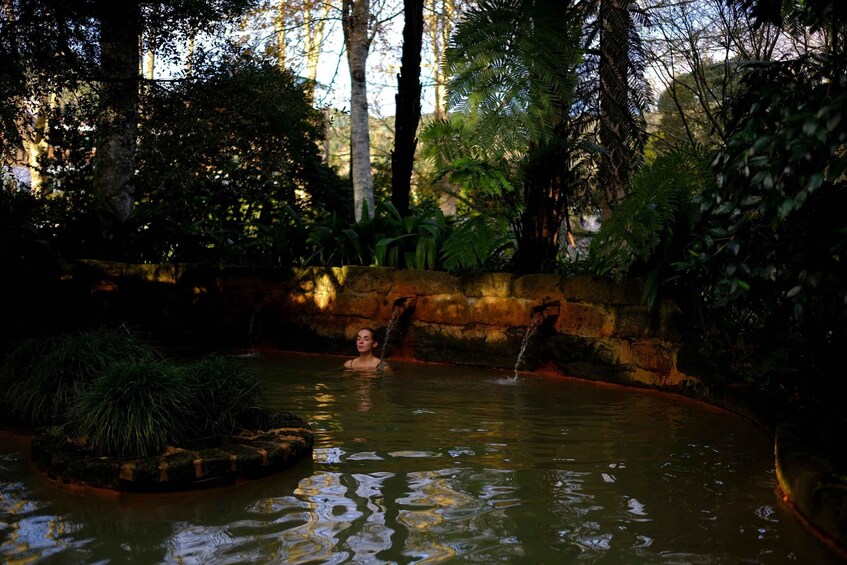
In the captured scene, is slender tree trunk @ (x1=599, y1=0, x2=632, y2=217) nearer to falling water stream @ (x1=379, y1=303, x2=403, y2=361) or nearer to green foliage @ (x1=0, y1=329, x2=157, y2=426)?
falling water stream @ (x1=379, y1=303, x2=403, y2=361)

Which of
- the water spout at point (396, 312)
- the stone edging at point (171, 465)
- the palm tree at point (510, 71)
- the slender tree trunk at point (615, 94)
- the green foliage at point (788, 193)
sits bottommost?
the stone edging at point (171, 465)

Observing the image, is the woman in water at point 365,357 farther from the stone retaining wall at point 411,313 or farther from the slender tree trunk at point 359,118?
the slender tree trunk at point 359,118

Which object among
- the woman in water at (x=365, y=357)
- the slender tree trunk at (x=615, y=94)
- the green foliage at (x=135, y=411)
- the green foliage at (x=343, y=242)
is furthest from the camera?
the green foliage at (x=343, y=242)

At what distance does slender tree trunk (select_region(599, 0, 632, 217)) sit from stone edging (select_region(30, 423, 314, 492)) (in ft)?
18.3

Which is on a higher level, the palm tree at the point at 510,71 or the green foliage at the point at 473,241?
the palm tree at the point at 510,71

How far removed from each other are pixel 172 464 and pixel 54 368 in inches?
73.5

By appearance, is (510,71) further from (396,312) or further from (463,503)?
(396,312)

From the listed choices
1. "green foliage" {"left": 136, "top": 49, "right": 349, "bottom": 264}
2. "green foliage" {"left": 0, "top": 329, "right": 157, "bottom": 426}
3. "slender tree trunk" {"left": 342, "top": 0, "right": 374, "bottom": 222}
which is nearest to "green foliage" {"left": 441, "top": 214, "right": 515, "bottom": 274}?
"green foliage" {"left": 0, "top": 329, "right": 157, "bottom": 426}

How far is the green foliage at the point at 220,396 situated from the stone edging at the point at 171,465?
0.81 ft

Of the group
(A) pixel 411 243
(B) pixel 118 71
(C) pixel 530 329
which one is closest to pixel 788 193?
(C) pixel 530 329

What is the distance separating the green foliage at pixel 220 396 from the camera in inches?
175

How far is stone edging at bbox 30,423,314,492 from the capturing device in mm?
3801

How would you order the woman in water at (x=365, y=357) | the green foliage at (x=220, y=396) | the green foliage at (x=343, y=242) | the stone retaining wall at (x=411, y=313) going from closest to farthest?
the green foliage at (x=220, y=396)
the stone retaining wall at (x=411, y=313)
the woman in water at (x=365, y=357)
the green foliage at (x=343, y=242)

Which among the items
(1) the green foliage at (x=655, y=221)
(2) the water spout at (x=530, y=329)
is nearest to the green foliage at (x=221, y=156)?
(2) the water spout at (x=530, y=329)
